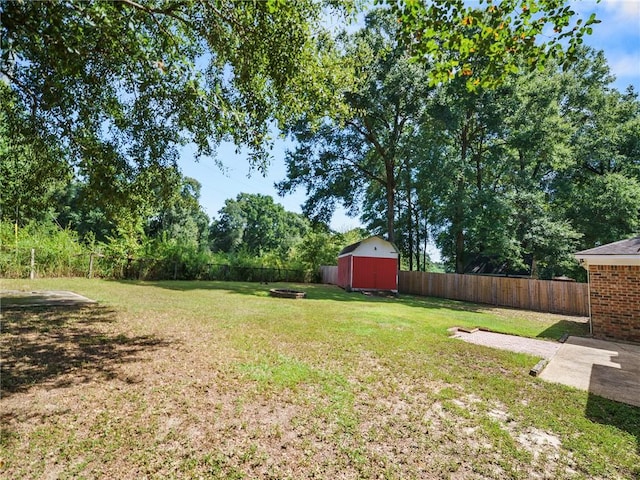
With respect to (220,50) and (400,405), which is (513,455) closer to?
(400,405)

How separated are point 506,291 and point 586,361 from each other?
10.2 m

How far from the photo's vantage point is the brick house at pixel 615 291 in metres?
7.65

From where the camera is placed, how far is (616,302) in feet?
25.9

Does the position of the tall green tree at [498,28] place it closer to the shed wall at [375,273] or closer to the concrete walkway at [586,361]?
the concrete walkway at [586,361]

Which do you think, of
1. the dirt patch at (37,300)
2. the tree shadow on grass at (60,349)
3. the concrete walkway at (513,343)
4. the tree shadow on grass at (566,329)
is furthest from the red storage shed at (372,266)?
the tree shadow on grass at (60,349)

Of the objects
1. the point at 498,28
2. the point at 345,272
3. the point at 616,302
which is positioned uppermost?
the point at 498,28

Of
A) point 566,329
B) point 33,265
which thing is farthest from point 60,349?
point 33,265

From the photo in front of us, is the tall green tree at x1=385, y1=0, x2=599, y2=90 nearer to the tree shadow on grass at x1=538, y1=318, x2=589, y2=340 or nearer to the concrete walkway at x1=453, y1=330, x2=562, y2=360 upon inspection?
the concrete walkway at x1=453, y1=330, x2=562, y2=360

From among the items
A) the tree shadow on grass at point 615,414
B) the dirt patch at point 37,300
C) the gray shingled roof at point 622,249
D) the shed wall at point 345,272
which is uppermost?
the gray shingled roof at point 622,249

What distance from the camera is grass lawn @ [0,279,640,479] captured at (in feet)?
7.68

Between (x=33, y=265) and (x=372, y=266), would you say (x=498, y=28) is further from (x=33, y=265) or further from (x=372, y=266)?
(x=33, y=265)

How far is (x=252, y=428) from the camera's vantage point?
2811 millimetres

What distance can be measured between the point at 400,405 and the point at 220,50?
6.33 meters

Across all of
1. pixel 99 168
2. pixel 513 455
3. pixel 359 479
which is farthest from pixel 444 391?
pixel 99 168
